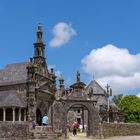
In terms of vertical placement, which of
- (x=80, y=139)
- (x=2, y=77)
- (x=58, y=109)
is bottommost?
(x=80, y=139)

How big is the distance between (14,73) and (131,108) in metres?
41.9

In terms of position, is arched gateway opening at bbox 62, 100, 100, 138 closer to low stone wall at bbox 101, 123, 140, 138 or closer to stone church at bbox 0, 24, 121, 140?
stone church at bbox 0, 24, 121, 140

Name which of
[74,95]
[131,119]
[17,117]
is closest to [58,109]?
[74,95]

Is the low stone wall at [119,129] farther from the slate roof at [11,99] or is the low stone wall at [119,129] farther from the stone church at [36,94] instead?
the slate roof at [11,99]

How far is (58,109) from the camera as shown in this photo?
51.3 metres

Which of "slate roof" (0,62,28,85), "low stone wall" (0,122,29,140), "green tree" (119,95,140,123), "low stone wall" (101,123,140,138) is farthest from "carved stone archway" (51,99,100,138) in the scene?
"green tree" (119,95,140,123)

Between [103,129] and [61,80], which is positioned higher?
[61,80]

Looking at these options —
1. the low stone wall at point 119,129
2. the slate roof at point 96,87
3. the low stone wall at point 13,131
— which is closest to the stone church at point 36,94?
the low stone wall at point 119,129

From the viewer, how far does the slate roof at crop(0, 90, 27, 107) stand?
58781 millimetres

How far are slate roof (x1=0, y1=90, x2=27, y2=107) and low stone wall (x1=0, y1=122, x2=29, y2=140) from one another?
17644 mm

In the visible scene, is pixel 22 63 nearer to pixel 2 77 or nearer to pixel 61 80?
pixel 2 77

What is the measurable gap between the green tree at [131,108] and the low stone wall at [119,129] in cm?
3933

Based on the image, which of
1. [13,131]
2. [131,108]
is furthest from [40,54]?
[131,108]

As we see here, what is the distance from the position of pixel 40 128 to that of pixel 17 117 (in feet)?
58.8
